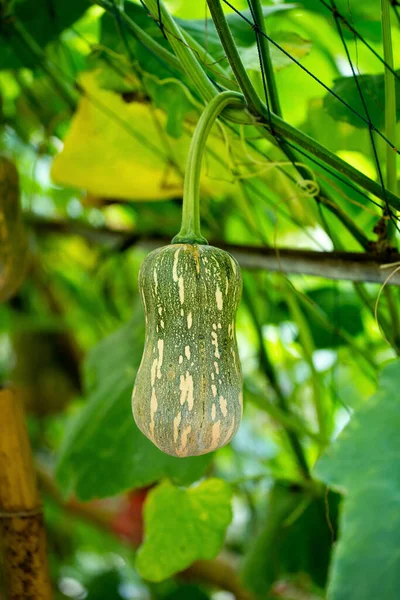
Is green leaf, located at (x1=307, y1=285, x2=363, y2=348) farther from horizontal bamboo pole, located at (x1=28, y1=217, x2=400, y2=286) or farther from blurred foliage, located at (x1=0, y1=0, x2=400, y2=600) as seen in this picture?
horizontal bamboo pole, located at (x1=28, y1=217, x2=400, y2=286)

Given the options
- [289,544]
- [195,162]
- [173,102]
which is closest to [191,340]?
[195,162]

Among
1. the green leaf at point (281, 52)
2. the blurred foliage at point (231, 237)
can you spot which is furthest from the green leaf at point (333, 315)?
the green leaf at point (281, 52)

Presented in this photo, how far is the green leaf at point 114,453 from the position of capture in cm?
84

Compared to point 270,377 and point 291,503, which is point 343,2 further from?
point 291,503

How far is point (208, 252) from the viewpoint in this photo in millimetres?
543

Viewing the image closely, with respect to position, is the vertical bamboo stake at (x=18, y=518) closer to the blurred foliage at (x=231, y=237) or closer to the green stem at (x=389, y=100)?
the blurred foliage at (x=231, y=237)

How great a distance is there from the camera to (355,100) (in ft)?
2.34

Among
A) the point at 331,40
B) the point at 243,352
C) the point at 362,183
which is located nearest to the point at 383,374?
the point at 362,183

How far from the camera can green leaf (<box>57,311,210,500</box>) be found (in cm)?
84

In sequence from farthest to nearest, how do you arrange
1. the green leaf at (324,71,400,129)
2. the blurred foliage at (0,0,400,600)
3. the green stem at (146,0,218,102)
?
the green leaf at (324,71,400,129) < the green stem at (146,0,218,102) < the blurred foliage at (0,0,400,600)

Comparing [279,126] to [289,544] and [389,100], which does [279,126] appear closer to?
[389,100]

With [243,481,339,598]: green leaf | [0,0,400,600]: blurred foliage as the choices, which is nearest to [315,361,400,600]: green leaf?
[0,0,400,600]: blurred foliage

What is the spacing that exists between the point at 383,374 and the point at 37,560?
536mm

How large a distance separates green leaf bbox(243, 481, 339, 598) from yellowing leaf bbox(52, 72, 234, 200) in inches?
21.2
